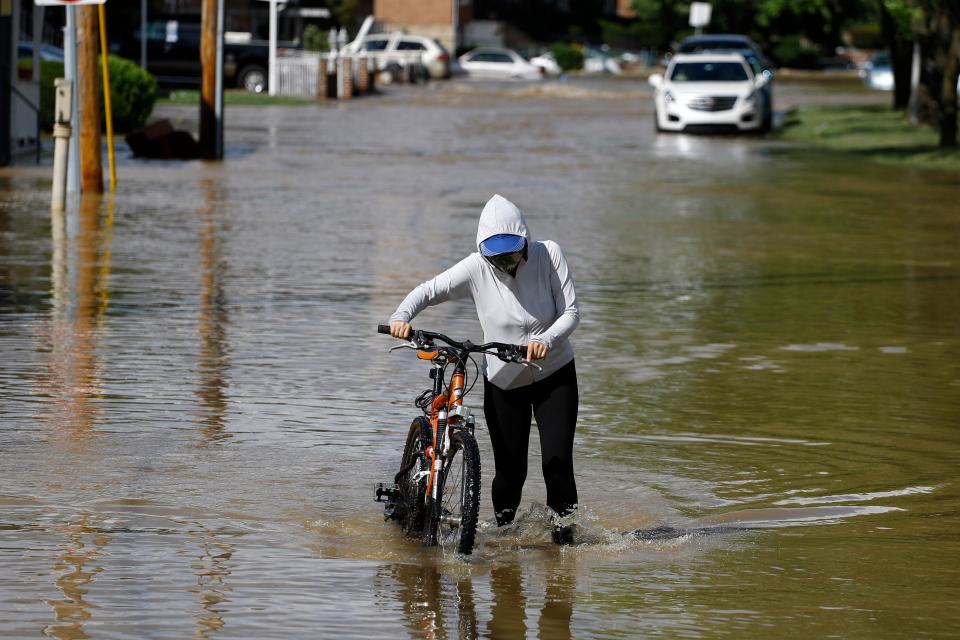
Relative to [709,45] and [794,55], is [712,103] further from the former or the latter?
[794,55]

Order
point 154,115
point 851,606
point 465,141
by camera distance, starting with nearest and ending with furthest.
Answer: point 851,606 → point 465,141 → point 154,115

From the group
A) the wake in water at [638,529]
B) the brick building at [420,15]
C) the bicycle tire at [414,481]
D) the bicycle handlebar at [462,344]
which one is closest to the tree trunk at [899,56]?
the wake in water at [638,529]

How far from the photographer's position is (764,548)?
725 cm

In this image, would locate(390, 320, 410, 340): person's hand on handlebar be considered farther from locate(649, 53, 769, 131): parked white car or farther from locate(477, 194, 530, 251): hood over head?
locate(649, 53, 769, 131): parked white car

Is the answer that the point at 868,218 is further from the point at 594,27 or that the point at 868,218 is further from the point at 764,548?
the point at 594,27

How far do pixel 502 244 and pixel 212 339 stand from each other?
552 centimetres

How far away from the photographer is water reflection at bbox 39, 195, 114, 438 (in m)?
9.67

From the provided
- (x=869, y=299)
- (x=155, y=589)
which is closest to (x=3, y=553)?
(x=155, y=589)

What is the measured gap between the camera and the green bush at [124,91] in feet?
101

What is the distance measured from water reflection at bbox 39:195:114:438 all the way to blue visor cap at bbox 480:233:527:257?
3.09 meters

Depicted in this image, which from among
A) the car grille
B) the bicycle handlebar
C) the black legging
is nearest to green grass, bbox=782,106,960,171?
the car grille

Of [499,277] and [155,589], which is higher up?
[499,277]

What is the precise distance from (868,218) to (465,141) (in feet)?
45.0

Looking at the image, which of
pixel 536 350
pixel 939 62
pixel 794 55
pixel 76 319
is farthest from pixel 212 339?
pixel 794 55
